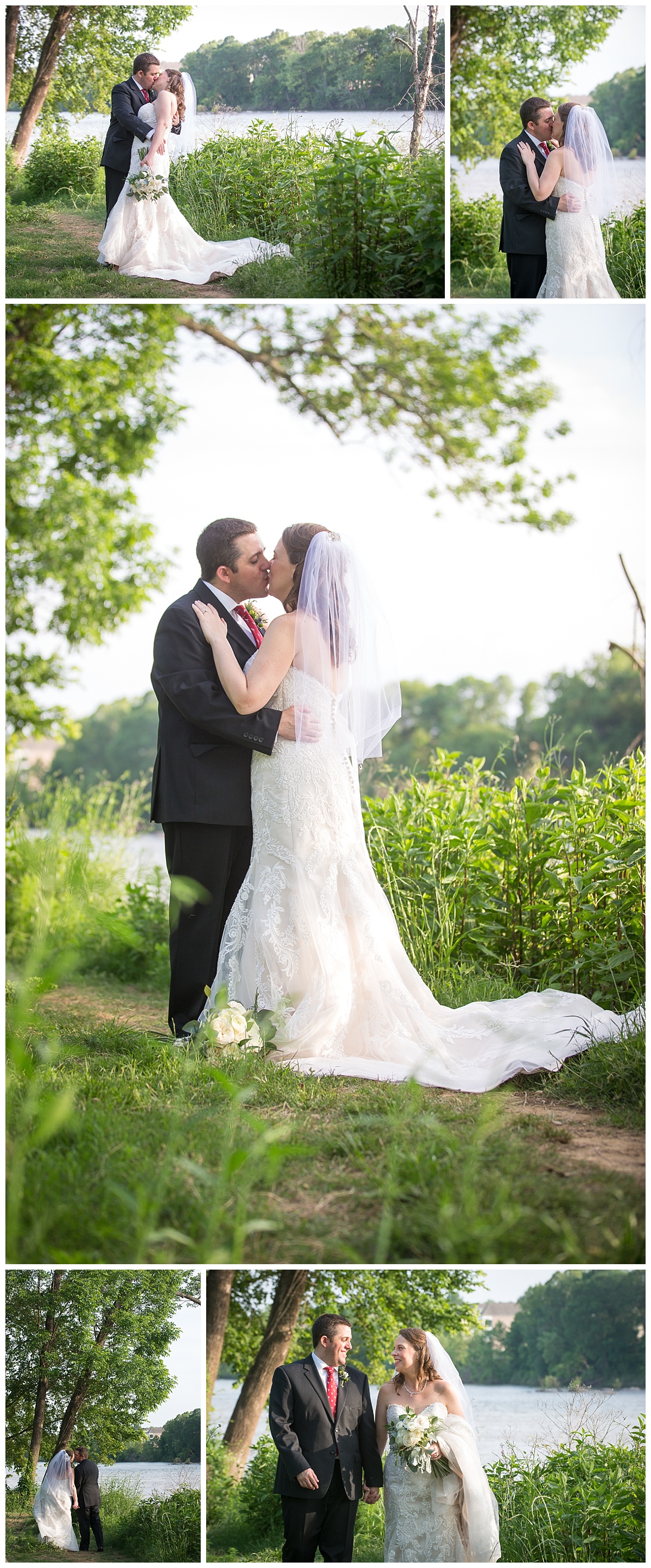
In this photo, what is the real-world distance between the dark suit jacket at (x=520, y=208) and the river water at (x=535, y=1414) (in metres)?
5.14

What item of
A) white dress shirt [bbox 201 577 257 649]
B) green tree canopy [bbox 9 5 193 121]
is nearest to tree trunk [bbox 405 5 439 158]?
green tree canopy [bbox 9 5 193 121]

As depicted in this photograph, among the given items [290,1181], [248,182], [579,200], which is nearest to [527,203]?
[579,200]

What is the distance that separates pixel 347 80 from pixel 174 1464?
577 centimetres

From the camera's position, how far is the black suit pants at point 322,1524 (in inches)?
131

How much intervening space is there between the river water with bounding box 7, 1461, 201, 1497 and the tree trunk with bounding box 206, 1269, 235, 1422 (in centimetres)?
95

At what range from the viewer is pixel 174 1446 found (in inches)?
122

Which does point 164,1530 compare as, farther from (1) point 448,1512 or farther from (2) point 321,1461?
(1) point 448,1512

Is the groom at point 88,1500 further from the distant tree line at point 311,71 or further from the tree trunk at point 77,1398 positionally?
the distant tree line at point 311,71

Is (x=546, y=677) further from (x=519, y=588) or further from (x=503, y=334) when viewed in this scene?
(x=503, y=334)

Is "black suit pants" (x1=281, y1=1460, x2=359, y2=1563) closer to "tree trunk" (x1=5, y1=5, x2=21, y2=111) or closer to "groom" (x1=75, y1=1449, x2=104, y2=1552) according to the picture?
"groom" (x1=75, y1=1449, x2=104, y2=1552)

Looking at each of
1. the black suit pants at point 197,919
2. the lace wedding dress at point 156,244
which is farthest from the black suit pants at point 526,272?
the black suit pants at point 197,919

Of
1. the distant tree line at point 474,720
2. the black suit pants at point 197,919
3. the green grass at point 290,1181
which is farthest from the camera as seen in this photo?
the distant tree line at point 474,720

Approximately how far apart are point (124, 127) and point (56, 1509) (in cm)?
577

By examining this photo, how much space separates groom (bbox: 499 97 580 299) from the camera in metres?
4.43
